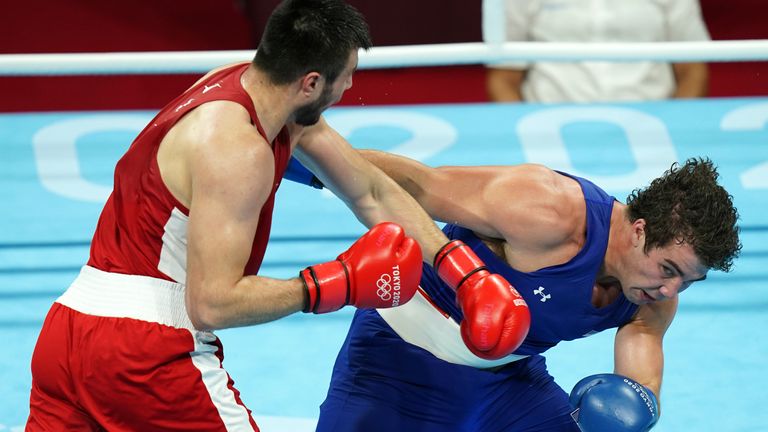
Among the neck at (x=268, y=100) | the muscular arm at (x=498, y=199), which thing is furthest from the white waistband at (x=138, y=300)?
A: the muscular arm at (x=498, y=199)

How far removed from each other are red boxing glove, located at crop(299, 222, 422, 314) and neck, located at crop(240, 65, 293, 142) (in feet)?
0.94

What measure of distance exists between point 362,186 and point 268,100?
51cm

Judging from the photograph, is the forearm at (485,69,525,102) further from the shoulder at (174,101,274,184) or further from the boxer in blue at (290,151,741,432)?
the shoulder at (174,101,274,184)

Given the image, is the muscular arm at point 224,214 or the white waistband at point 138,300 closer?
the muscular arm at point 224,214

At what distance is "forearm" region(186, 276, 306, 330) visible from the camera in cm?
211

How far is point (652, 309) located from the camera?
9.07 feet

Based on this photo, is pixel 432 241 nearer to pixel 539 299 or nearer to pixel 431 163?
pixel 539 299

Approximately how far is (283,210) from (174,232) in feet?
6.98

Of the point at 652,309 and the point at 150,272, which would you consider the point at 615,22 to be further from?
the point at 150,272

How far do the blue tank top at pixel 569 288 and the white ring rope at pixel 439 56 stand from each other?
121 cm

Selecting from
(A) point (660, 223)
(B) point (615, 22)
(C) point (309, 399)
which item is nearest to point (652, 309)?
(A) point (660, 223)

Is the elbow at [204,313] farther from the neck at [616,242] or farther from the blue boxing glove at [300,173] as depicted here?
the neck at [616,242]

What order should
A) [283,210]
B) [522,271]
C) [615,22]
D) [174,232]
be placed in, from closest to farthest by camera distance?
[174,232] → [522,271] → [283,210] → [615,22]

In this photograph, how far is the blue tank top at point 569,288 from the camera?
101 inches
